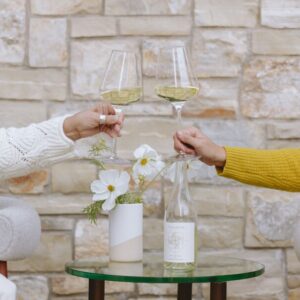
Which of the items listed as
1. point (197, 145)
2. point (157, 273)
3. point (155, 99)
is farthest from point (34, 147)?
point (155, 99)

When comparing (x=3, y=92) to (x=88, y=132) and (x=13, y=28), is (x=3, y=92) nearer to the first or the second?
(x=13, y=28)

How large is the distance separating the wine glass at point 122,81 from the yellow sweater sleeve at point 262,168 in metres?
0.38

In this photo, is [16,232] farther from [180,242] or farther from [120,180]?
[180,242]

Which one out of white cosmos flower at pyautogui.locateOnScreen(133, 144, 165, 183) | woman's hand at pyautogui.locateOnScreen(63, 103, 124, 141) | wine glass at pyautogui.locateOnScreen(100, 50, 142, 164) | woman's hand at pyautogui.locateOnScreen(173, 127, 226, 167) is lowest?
white cosmos flower at pyautogui.locateOnScreen(133, 144, 165, 183)

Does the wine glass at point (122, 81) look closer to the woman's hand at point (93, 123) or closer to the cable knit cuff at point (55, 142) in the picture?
the woman's hand at point (93, 123)

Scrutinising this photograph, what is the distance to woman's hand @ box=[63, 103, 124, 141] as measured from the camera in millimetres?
2102

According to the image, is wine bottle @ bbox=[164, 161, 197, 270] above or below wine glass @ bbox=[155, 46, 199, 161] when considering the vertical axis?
below

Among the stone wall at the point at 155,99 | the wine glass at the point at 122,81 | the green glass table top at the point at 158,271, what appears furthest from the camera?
the stone wall at the point at 155,99

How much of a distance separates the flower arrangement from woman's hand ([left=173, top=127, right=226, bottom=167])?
0.27 feet

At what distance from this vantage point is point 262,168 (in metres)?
2.24

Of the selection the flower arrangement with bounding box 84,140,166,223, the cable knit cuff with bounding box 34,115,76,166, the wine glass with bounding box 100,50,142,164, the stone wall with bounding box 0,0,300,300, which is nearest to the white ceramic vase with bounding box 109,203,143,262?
the flower arrangement with bounding box 84,140,166,223

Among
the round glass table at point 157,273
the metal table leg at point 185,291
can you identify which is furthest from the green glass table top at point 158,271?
the metal table leg at point 185,291

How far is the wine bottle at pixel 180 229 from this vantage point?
1968mm

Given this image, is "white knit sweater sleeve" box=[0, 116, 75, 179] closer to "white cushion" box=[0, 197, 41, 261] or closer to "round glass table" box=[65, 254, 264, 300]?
"white cushion" box=[0, 197, 41, 261]
